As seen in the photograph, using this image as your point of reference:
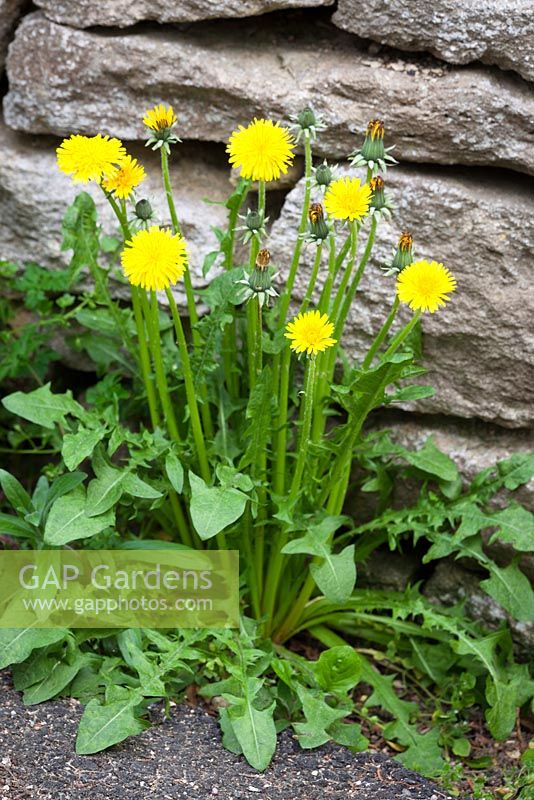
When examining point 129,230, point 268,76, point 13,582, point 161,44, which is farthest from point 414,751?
point 161,44

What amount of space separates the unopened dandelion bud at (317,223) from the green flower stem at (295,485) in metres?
0.30

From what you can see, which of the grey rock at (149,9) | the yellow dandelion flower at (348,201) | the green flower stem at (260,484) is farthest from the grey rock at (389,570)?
the grey rock at (149,9)

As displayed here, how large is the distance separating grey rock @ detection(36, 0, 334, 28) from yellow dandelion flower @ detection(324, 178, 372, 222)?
31.5 inches

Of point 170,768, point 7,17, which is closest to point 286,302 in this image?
point 170,768

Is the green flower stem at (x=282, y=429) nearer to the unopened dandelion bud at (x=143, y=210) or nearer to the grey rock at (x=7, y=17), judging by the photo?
the unopened dandelion bud at (x=143, y=210)

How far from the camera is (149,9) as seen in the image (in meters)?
2.93

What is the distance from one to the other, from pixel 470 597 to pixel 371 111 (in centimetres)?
147

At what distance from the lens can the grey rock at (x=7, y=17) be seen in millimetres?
3145

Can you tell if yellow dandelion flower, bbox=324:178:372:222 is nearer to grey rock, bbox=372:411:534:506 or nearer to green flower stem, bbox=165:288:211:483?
green flower stem, bbox=165:288:211:483

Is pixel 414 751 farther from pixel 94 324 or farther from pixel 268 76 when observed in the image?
pixel 268 76

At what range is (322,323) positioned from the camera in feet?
7.25

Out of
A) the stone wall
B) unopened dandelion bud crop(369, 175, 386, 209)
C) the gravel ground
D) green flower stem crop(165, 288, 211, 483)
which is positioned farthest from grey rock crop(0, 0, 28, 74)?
the gravel ground

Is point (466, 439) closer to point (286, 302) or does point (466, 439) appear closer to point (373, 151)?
point (286, 302)

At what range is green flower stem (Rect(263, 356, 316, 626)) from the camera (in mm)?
2336
